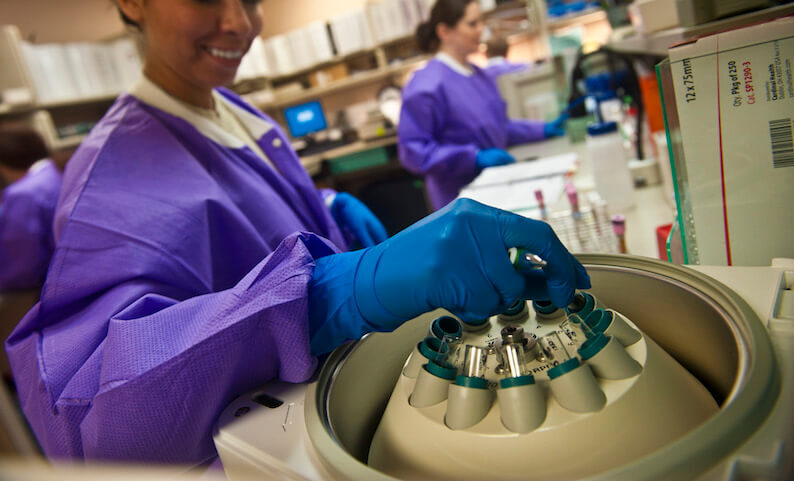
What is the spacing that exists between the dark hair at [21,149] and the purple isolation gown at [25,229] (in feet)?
0.60

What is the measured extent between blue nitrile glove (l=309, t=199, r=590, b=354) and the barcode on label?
10.4 inches

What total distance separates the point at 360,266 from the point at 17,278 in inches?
103

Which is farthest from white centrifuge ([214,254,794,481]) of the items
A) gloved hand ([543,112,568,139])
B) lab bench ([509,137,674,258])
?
gloved hand ([543,112,568,139])

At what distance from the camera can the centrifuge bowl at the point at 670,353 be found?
34 centimetres

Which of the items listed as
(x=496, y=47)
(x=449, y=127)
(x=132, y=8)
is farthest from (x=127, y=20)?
(x=496, y=47)

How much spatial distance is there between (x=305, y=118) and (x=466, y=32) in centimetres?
239

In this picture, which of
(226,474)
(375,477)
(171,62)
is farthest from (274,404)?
(171,62)

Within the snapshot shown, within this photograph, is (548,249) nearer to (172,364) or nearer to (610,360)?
(610,360)

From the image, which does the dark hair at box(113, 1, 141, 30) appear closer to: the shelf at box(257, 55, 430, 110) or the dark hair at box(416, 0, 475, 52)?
the dark hair at box(416, 0, 475, 52)

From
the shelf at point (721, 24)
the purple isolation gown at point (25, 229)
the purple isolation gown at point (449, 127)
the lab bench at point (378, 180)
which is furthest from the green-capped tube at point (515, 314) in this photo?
the lab bench at point (378, 180)

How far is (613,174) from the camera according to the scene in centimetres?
135

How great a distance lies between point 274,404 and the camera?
58cm

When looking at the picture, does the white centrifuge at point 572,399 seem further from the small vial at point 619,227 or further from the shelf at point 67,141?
the shelf at point 67,141

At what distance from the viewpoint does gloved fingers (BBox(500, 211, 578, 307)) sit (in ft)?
1.80
